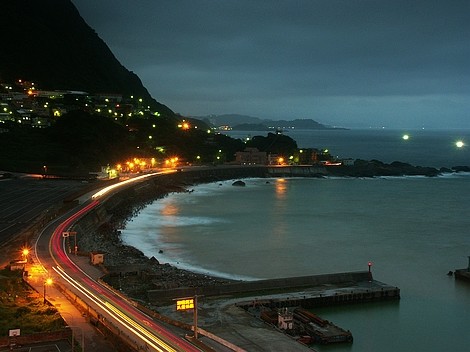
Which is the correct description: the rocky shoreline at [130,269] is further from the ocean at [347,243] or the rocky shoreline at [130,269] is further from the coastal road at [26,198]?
the coastal road at [26,198]

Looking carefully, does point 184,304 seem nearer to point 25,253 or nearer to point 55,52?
point 25,253

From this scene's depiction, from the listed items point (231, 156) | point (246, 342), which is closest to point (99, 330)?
point (246, 342)

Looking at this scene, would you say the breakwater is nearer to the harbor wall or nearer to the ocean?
the harbor wall

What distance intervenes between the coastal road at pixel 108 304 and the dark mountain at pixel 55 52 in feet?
270

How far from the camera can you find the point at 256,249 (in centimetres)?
3181

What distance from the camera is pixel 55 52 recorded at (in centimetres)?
12494

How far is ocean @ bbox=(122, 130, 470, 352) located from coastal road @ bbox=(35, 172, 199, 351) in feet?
19.9

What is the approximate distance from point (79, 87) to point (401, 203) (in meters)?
84.7

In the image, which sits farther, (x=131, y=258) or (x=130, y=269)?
(x=131, y=258)

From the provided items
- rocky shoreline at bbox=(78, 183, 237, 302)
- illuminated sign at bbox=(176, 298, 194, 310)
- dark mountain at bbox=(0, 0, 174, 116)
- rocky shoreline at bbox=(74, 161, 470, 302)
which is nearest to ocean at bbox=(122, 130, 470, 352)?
rocky shoreline at bbox=(74, 161, 470, 302)

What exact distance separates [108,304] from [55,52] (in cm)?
12043

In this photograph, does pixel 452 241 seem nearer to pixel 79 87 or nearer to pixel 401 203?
pixel 401 203

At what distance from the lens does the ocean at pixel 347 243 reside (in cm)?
2019

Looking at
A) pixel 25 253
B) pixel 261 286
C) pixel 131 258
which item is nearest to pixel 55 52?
pixel 131 258
